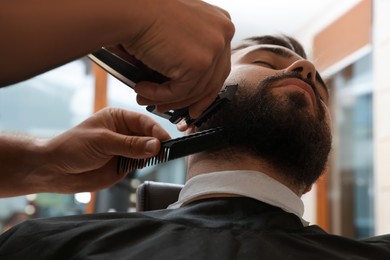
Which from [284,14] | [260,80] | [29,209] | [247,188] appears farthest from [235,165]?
[284,14]

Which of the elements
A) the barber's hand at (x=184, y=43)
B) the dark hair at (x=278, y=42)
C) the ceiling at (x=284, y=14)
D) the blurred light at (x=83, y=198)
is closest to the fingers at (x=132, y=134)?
the barber's hand at (x=184, y=43)

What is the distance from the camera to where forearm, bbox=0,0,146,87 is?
27.8 inches

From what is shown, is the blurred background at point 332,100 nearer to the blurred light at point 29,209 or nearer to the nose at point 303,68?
the blurred light at point 29,209

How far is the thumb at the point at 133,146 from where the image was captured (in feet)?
4.05

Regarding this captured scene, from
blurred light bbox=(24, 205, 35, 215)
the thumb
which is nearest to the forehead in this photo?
the thumb

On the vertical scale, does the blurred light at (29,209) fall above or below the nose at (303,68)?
below

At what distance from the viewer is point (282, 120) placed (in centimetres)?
147

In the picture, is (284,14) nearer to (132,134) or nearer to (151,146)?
(132,134)

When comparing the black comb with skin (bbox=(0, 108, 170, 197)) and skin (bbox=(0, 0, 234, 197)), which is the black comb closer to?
skin (bbox=(0, 108, 170, 197))

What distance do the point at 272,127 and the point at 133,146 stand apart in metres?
0.41

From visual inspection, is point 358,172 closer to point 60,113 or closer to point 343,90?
point 343,90

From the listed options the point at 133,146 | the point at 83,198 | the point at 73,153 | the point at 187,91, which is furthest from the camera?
the point at 83,198

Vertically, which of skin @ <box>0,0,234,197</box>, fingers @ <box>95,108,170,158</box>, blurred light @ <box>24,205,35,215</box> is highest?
skin @ <box>0,0,234,197</box>

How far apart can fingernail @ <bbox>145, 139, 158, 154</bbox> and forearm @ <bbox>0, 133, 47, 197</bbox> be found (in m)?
0.34
